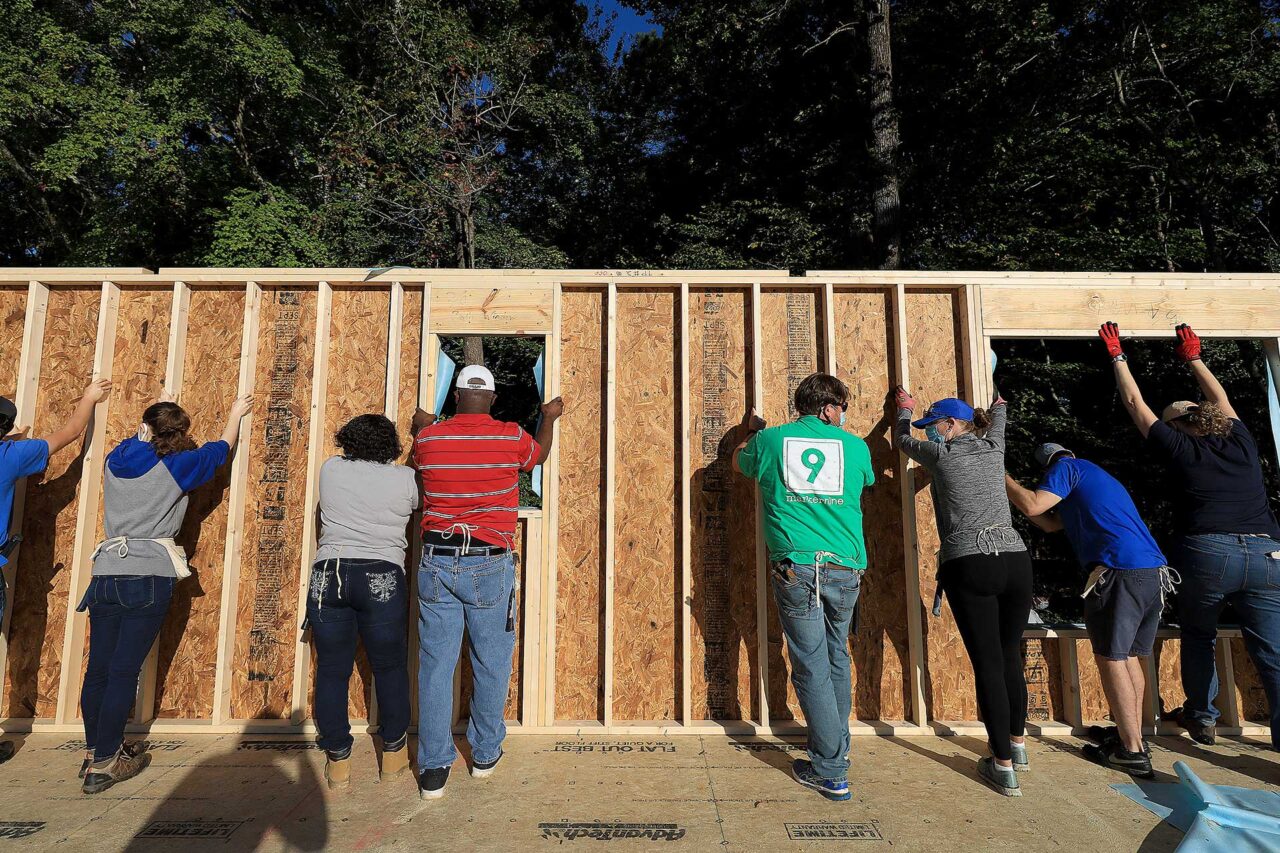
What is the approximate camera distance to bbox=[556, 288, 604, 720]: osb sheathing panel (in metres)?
4.20

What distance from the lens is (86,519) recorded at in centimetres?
418

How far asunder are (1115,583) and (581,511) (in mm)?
3010

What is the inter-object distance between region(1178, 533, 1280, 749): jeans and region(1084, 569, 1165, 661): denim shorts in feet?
0.94

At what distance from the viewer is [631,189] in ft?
45.8

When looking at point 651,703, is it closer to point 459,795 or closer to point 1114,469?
point 459,795

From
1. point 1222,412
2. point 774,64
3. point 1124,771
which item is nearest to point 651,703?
point 1124,771

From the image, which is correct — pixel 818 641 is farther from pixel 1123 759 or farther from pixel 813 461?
pixel 1123 759

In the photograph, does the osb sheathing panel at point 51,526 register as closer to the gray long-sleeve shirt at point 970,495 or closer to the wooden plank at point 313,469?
the wooden plank at point 313,469

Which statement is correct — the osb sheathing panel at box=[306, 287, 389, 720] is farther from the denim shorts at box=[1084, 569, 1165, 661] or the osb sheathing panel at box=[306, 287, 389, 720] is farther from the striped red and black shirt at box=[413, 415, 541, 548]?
the denim shorts at box=[1084, 569, 1165, 661]

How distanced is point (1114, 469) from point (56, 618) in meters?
10.7

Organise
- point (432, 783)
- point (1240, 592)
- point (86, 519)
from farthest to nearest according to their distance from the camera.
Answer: point (86, 519) < point (1240, 592) < point (432, 783)

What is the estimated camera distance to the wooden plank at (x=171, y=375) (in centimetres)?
407

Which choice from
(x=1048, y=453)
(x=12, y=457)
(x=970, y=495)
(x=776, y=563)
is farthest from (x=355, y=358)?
Answer: (x=1048, y=453)

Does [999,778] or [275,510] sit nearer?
[999,778]
